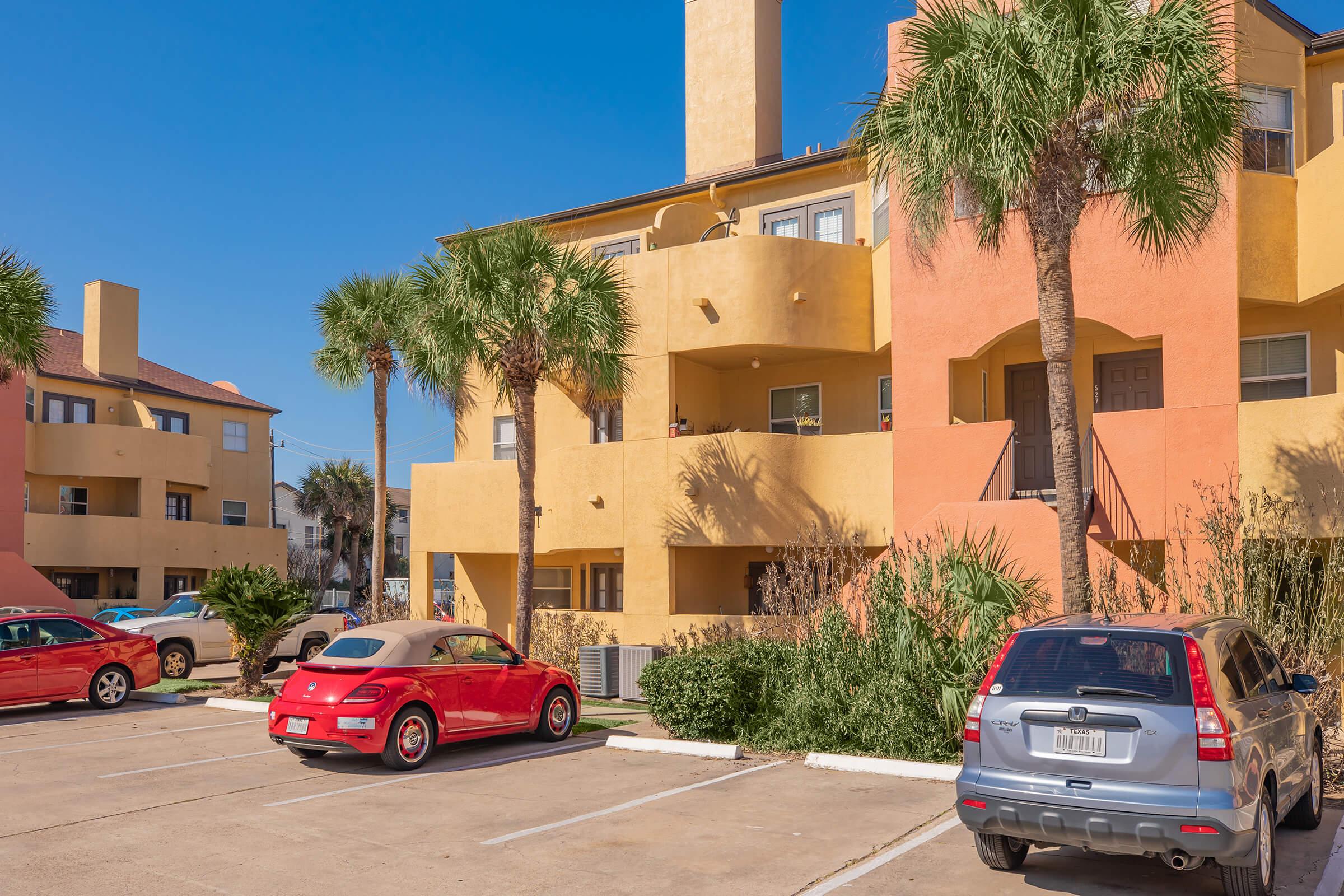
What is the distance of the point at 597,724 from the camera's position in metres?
14.9

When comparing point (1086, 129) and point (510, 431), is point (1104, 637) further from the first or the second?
point (510, 431)

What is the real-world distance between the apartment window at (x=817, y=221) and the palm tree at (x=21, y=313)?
15.1m

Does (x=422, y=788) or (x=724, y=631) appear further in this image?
(x=724, y=631)

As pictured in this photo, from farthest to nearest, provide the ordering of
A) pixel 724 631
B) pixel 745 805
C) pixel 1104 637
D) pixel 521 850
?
1. pixel 724 631
2. pixel 745 805
3. pixel 521 850
4. pixel 1104 637

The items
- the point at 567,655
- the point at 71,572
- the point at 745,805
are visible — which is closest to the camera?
the point at 745,805

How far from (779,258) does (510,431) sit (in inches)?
299

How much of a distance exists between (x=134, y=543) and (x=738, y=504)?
2500 centimetres

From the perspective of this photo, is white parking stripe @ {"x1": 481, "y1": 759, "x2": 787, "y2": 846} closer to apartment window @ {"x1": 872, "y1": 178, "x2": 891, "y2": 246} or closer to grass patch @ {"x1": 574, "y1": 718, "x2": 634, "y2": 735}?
grass patch @ {"x1": 574, "y1": 718, "x2": 634, "y2": 735}

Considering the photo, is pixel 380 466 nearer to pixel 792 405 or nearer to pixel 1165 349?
pixel 792 405

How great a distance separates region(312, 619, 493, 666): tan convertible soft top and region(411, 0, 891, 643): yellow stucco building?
799 cm

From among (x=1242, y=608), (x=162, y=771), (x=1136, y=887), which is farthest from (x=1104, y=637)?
(x=162, y=771)

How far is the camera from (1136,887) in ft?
23.2

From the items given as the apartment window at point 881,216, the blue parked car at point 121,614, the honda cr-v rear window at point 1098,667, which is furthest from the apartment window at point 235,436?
the honda cr-v rear window at point 1098,667

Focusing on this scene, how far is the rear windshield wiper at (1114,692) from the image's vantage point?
21.5 feet
